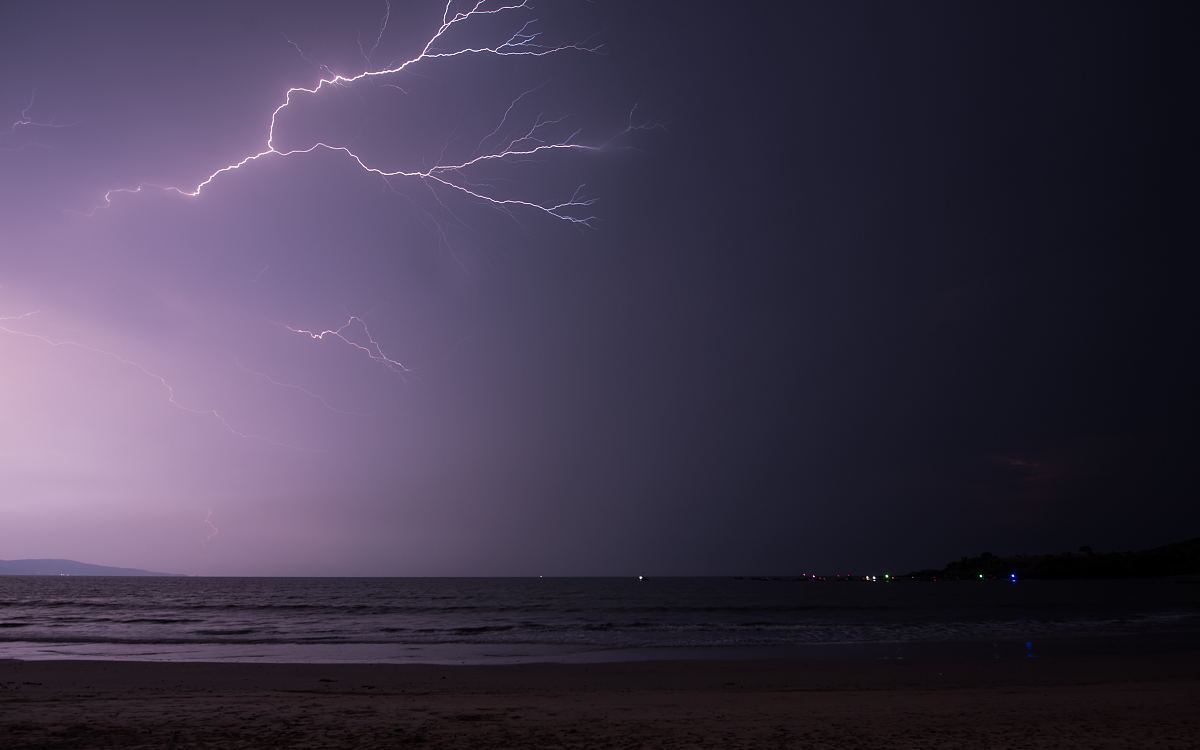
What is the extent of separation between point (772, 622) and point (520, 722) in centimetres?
3236

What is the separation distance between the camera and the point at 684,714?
10.9 m

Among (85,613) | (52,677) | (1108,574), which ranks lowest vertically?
(1108,574)

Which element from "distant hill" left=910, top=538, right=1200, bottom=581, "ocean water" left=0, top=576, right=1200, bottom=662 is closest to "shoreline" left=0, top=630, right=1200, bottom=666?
"ocean water" left=0, top=576, right=1200, bottom=662

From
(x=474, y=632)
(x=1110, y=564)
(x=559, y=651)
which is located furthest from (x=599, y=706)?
(x=1110, y=564)

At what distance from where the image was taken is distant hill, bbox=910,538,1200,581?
147 metres

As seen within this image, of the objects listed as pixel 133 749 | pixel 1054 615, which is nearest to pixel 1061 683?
pixel 133 749

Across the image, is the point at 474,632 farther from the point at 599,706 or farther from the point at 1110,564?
the point at 1110,564

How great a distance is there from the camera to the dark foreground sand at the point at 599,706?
906 cm

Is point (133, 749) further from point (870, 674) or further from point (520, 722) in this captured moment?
point (870, 674)

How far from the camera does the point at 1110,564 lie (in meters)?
151

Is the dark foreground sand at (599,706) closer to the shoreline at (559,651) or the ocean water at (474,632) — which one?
the shoreline at (559,651)

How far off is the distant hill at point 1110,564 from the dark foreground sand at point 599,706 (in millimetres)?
161986

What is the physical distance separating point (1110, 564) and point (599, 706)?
178 m

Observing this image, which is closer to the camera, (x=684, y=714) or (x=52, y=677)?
(x=684, y=714)
